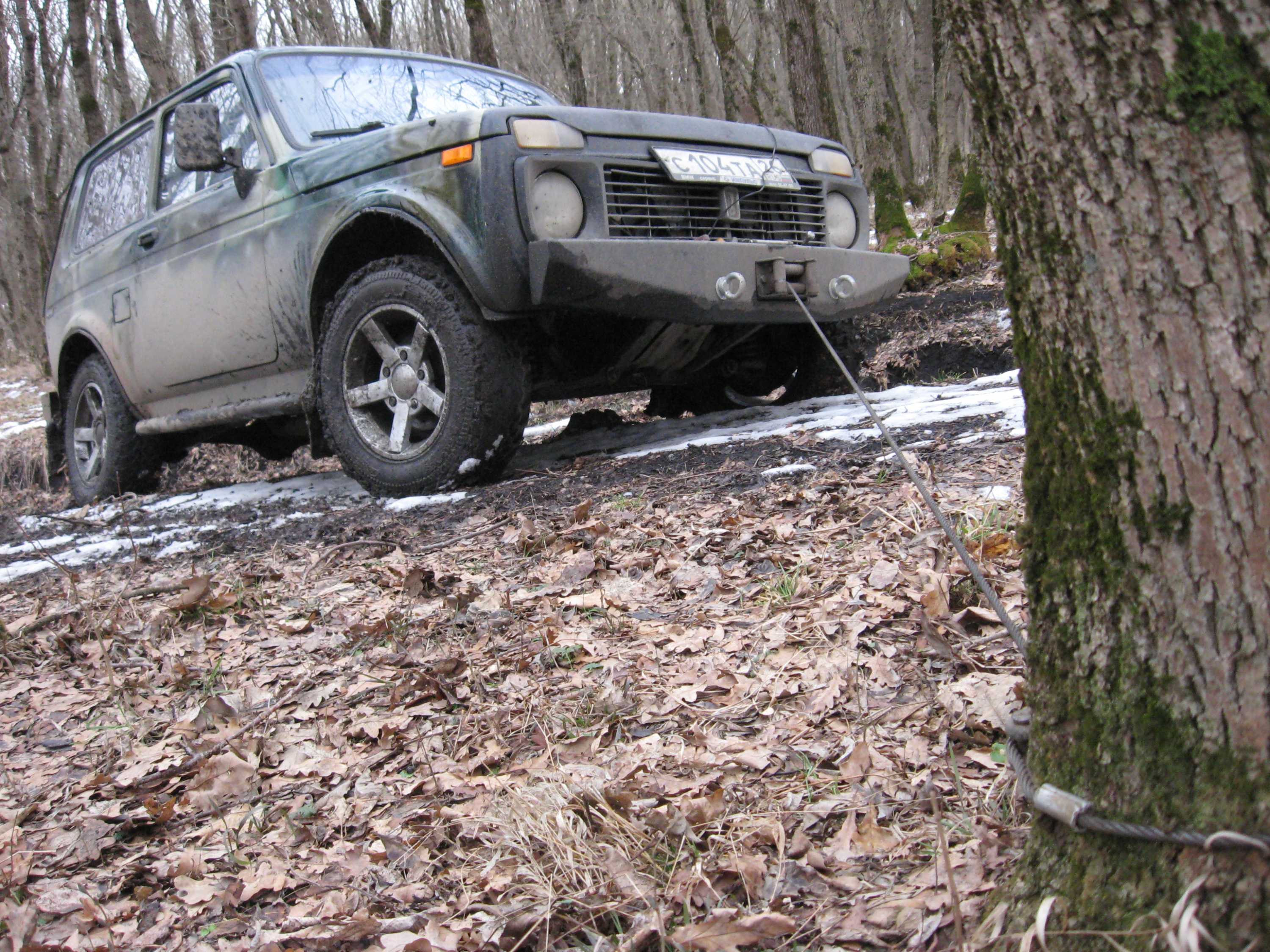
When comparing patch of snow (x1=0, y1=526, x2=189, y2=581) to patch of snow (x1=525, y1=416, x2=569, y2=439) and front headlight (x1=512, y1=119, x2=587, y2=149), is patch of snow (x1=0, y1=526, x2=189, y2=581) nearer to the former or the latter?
patch of snow (x1=525, y1=416, x2=569, y2=439)

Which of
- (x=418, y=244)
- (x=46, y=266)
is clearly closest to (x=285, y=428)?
(x=418, y=244)

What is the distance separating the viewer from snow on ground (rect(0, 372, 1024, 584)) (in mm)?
4039

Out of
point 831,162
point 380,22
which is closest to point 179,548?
point 831,162

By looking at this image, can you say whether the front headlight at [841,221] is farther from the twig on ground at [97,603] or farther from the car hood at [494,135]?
the twig on ground at [97,603]

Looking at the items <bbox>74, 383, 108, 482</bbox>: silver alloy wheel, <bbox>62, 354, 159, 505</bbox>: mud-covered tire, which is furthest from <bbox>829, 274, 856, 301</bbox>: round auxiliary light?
<bbox>74, 383, 108, 482</bbox>: silver alloy wheel

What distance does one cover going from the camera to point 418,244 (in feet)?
13.4

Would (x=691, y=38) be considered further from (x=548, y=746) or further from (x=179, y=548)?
(x=548, y=746)

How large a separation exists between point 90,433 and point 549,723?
5.37 meters

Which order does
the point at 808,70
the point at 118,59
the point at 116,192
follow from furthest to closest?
the point at 118,59 < the point at 808,70 < the point at 116,192

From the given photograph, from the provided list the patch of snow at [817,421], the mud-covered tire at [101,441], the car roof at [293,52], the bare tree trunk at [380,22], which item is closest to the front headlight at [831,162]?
the patch of snow at [817,421]

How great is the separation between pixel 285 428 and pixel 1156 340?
16.8 ft

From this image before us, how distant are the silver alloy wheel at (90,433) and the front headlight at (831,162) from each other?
14.2 ft

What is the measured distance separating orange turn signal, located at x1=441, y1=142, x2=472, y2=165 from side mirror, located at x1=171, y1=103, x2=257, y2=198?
4.07 ft

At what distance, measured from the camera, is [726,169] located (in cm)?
391
